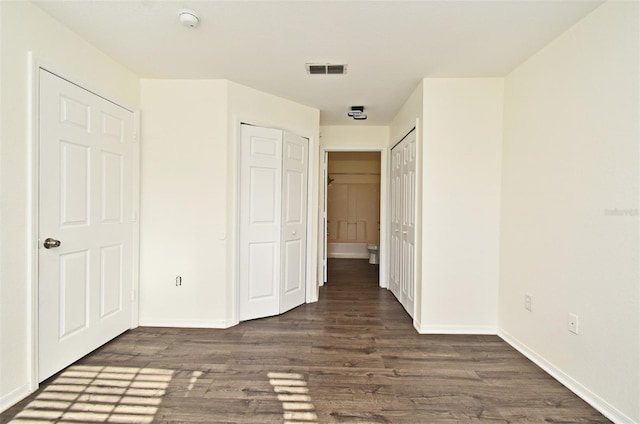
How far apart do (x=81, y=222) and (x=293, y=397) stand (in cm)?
200

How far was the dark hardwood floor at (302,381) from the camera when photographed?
5.49 feet

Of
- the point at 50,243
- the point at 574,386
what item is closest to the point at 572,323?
the point at 574,386

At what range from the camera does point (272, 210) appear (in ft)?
10.5

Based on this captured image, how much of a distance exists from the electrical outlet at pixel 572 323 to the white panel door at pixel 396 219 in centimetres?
186

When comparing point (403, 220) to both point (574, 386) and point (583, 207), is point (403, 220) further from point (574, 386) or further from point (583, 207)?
point (574, 386)

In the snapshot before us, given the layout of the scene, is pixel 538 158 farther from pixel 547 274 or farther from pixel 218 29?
pixel 218 29

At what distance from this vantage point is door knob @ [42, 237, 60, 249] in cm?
191

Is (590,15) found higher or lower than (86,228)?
higher

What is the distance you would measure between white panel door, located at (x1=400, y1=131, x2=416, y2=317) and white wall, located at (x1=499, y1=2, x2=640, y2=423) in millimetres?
900

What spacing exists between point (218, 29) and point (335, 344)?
2596 mm

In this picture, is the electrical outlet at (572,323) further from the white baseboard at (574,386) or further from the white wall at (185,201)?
the white wall at (185,201)

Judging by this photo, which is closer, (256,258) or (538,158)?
(538,158)

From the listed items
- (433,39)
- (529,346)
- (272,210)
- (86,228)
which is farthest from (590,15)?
(86,228)

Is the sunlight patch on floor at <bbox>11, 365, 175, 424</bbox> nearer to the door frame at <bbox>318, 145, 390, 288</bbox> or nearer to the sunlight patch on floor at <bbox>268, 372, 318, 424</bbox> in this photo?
the sunlight patch on floor at <bbox>268, 372, 318, 424</bbox>
